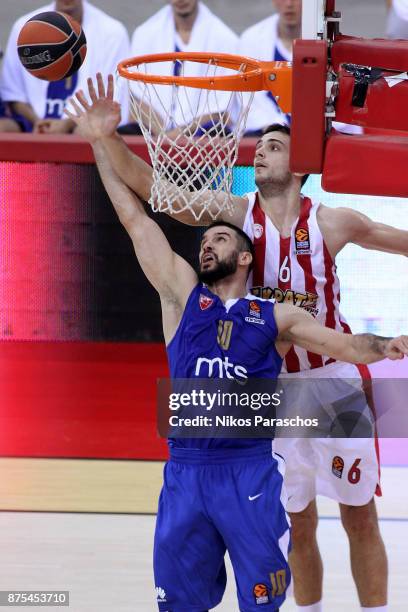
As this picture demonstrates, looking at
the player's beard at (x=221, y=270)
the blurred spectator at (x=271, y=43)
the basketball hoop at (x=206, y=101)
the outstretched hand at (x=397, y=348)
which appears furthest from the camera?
the blurred spectator at (x=271, y=43)

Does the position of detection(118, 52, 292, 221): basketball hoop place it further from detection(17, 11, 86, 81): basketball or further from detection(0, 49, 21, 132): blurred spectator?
detection(0, 49, 21, 132): blurred spectator

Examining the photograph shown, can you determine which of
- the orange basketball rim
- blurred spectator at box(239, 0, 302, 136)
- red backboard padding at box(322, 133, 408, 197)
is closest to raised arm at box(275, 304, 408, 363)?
red backboard padding at box(322, 133, 408, 197)

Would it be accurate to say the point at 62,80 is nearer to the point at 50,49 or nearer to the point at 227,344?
the point at 50,49

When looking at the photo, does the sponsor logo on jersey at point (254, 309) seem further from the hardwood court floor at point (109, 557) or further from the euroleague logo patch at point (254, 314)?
the hardwood court floor at point (109, 557)

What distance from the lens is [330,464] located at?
195 inches

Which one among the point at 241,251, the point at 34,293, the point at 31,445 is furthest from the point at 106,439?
the point at 241,251

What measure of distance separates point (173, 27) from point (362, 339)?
17.2 feet

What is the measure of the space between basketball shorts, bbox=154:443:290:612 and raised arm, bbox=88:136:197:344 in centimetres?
63

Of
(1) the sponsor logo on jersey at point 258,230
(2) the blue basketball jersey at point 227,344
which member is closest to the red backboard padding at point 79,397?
(1) the sponsor logo on jersey at point 258,230

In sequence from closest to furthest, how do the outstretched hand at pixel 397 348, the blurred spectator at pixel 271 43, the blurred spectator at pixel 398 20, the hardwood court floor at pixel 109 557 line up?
the outstretched hand at pixel 397 348 → the hardwood court floor at pixel 109 557 → the blurred spectator at pixel 398 20 → the blurred spectator at pixel 271 43

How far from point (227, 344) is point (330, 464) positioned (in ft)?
2.98

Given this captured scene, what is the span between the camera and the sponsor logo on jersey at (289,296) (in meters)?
4.91

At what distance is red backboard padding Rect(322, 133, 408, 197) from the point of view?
3920 millimetres

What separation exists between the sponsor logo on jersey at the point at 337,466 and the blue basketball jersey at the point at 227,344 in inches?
26.1
